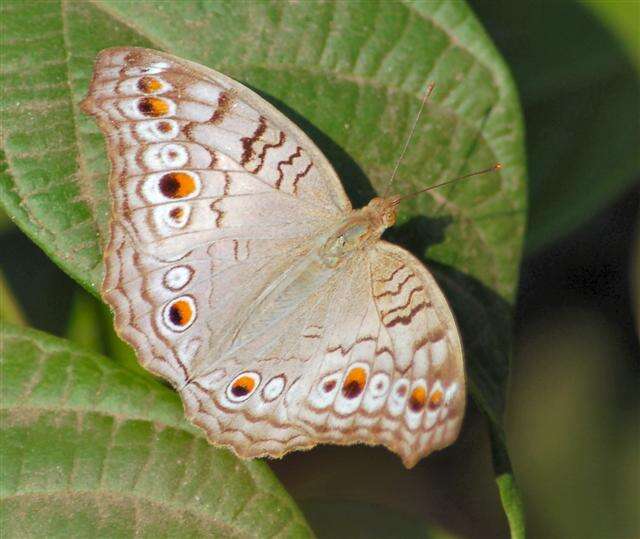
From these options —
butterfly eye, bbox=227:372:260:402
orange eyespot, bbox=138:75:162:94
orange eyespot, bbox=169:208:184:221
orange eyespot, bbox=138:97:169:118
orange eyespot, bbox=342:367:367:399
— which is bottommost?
butterfly eye, bbox=227:372:260:402

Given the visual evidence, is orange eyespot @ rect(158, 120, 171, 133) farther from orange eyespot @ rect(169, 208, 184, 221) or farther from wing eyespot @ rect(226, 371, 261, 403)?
wing eyespot @ rect(226, 371, 261, 403)

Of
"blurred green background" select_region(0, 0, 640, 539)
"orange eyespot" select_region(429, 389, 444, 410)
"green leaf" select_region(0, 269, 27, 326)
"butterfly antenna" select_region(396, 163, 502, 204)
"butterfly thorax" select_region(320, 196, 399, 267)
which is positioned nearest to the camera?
"orange eyespot" select_region(429, 389, 444, 410)

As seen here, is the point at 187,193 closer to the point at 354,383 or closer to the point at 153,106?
the point at 153,106

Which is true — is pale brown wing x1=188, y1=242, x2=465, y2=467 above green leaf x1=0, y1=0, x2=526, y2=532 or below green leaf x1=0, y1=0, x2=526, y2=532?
below

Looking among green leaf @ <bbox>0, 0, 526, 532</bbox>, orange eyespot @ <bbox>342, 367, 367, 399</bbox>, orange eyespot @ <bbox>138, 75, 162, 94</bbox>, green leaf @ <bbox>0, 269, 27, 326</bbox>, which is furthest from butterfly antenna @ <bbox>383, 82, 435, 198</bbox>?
green leaf @ <bbox>0, 269, 27, 326</bbox>

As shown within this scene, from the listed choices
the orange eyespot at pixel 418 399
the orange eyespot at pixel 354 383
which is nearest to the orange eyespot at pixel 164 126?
the orange eyespot at pixel 354 383

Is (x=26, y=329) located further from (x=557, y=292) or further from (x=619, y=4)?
(x=619, y=4)

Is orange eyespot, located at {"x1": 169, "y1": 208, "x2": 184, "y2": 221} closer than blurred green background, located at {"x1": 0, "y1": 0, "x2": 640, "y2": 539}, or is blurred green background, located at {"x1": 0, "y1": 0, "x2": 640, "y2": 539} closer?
orange eyespot, located at {"x1": 169, "y1": 208, "x2": 184, "y2": 221}

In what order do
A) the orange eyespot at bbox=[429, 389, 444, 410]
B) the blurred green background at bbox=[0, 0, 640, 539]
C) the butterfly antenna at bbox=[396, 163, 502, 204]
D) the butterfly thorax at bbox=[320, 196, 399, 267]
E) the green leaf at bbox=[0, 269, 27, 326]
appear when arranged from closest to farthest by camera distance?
the orange eyespot at bbox=[429, 389, 444, 410], the butterfly thorax at bbox=[320, 196, 399, 267], the butterfly antenna at bbox=[396, 163, 502, 204], the green leaf at bbox=[0, 269, 27, 326], the blurred green background at bbox=[0, 0, 640, 539]
